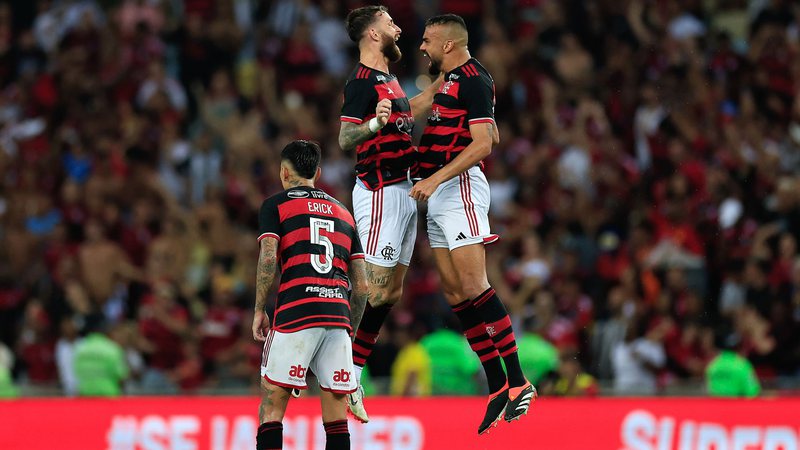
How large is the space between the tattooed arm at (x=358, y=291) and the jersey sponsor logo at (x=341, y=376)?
0.56m

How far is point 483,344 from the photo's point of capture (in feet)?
34.7

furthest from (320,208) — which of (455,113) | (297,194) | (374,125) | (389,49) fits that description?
(389,49)

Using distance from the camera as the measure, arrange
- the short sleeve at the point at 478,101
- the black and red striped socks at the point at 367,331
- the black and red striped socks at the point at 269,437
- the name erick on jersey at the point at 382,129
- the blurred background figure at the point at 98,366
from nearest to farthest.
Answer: the black and red striped socks at the point at 269,437 → the short sleeve at the point at 478,101 → the name erick on jersey at the point at 382,129 → the black and red striped socks at the point at 367,331 → the blurred background figure at the point at 98,366

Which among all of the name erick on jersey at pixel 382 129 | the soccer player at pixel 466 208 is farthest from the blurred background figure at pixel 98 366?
the soccer player at pixel 466 208

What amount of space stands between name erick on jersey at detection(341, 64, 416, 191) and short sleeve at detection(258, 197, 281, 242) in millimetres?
917

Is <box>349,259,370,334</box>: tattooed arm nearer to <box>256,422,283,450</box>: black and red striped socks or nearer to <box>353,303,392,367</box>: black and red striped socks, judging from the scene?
<box>353,303,392,367</box>: black and red striped socks

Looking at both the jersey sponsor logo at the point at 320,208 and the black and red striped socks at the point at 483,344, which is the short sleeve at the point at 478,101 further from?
the black and red striped socks at the point at 483,344

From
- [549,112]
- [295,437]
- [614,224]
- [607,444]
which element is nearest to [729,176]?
[614,224]

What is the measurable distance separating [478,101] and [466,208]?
2.61ft

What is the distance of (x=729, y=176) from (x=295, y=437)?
7.18 m

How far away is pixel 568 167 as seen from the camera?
18516 mm

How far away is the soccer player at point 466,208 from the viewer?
1027 cm

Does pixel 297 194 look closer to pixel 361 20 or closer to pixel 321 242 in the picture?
pixel 321 242

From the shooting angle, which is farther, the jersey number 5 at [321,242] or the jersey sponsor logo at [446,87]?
the jersey sponsor logo at [446,87]
